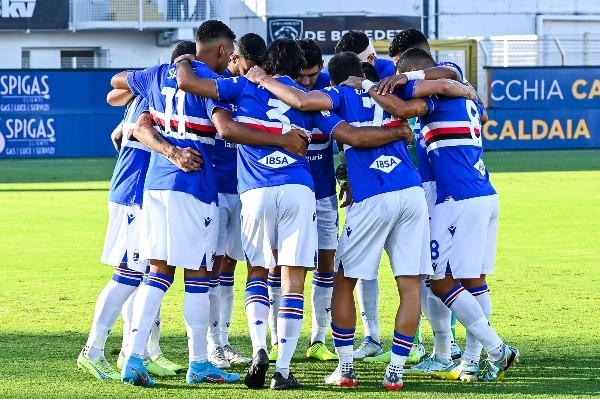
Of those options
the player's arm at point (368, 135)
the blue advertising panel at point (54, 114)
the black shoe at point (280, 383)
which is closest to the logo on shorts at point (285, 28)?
the blue advertising panel at point (54, 114)

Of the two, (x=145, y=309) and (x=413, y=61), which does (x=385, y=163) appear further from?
(x=145, y=309)

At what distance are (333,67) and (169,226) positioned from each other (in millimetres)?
1688

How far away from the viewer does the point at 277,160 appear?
26.1 feet

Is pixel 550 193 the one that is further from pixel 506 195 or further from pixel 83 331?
pixel 83 331

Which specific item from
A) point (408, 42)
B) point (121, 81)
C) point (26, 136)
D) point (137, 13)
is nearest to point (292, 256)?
point (121, 81)

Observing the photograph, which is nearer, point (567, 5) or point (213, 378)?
point (213, 378)

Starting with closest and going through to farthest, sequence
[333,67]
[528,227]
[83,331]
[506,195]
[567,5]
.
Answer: [333,67], [83,331], [528,227], [506,195], [567,5]

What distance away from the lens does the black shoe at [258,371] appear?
7.69 metres

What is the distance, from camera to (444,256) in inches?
324

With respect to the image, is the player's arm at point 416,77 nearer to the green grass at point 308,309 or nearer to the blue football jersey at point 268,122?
the blue football jersey at point 268,122

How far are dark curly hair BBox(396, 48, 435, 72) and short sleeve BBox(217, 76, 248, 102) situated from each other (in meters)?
1.20

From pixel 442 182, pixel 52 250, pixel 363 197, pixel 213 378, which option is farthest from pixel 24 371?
pixel 52 250

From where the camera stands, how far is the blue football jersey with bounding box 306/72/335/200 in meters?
8.94

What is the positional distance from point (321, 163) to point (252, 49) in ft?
3.76
